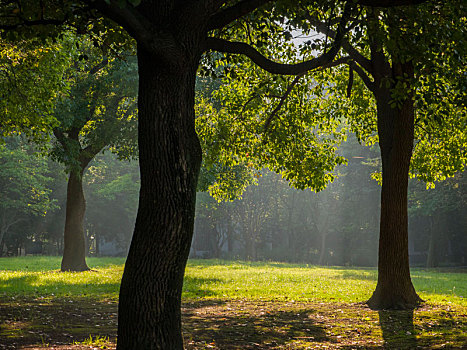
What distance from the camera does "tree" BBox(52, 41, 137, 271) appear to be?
2319 cm

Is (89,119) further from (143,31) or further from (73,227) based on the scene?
(143,31)

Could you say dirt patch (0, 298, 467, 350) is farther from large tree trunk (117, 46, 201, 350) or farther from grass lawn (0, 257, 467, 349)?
large tree trunk (117, 46, 201, 350)

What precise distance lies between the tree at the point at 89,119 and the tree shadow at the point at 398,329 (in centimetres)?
1647

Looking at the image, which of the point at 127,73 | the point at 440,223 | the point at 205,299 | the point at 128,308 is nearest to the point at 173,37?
the point at 128,308

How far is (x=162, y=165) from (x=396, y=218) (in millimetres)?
8668

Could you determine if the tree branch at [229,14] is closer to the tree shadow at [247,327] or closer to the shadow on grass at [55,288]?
the tree shadow at [247,327]

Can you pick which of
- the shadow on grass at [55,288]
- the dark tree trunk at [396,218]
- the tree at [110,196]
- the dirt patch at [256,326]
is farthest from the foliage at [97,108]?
the tree at [110,196]

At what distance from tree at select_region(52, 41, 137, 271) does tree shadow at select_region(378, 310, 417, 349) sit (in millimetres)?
16467

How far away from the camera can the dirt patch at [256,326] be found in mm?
8516

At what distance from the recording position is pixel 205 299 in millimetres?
15438

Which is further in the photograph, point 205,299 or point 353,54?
point 205,299

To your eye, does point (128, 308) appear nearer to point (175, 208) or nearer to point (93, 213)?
point (175, 208)

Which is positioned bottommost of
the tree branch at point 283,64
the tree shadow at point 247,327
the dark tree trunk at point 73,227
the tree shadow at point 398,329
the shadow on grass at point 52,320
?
the shadow on grass at point 52,320

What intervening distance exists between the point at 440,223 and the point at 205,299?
4091cm
